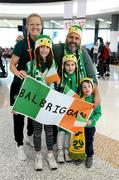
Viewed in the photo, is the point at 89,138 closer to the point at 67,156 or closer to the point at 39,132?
the point at 67,156

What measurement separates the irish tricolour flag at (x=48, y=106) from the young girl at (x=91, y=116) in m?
0.09

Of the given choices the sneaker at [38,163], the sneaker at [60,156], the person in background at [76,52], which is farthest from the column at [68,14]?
the sneaker at [38,163]

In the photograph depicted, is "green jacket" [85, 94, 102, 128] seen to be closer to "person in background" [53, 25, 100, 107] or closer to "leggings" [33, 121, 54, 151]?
"person in background" [53, 25, 100, 107]

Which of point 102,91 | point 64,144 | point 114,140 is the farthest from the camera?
→ point 102,91

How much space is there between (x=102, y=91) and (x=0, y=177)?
16.1ft

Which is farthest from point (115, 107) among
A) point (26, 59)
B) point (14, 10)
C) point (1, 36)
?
point (1, 36)

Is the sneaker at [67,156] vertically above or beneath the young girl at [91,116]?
beneath

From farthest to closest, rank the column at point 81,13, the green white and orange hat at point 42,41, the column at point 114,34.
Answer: the column at point 114,34 < the column at point 81,13 < the green white and orange hat at point 42,41

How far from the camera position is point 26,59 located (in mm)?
2611

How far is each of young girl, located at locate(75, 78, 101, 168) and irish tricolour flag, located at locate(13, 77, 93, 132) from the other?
9 cm

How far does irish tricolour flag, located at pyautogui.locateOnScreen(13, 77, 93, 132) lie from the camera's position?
2457 mm

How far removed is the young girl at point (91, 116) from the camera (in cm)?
253

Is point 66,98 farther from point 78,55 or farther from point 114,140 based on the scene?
point 114,140

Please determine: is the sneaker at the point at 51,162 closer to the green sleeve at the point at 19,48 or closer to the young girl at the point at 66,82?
the young girl at the point at 66,82
